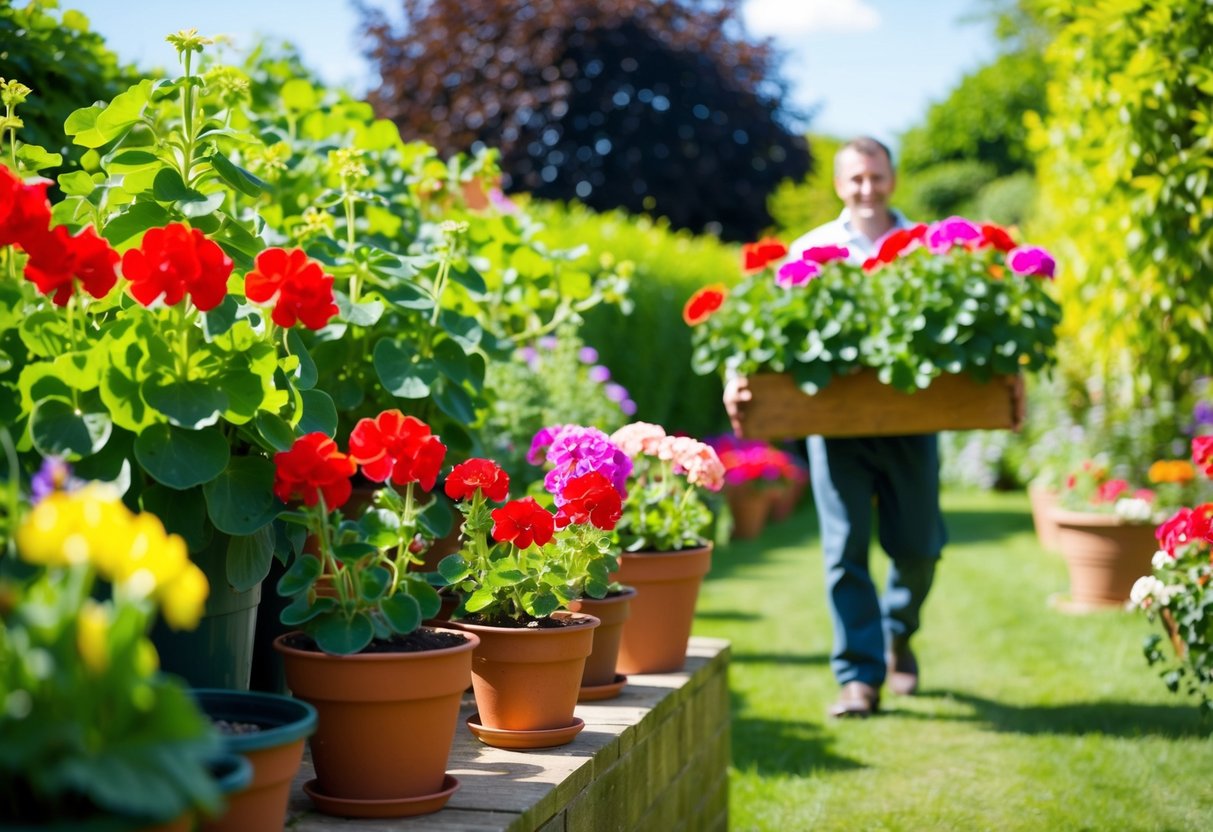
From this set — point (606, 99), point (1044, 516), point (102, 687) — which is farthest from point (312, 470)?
point (606, 99)

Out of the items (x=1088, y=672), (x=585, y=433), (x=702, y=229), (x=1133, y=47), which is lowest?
(x=1088, y=672)

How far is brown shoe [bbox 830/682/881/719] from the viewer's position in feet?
11.8

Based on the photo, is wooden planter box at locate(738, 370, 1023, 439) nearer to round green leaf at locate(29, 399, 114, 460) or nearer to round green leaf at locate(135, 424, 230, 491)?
round green leaf at locate(135, 424, 230, 491)

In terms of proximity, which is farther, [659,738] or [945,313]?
[945,313]

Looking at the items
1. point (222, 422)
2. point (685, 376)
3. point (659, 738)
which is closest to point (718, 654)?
point (659, 738)

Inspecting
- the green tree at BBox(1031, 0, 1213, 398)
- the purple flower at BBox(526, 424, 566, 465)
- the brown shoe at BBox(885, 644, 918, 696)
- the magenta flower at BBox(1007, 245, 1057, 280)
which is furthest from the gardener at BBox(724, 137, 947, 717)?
the green tree at BBox(1031, 0, 1213, 398)

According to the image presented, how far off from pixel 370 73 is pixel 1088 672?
11175mm

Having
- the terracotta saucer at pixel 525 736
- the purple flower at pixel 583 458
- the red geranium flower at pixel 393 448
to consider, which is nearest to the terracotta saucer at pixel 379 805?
the terracotta saucer at pixel 525 736

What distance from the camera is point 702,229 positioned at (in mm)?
15375

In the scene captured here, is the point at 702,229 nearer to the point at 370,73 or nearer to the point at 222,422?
the point at 370,73

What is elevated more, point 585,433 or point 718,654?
point 585,433

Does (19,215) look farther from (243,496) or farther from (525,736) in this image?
(525,736)

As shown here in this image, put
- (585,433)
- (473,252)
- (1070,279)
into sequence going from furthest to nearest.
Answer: (1070,279) < (473,252) < (585,433)

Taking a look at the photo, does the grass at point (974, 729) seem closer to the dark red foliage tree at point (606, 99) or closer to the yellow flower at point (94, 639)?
the yellow flower at point (94, 639)
